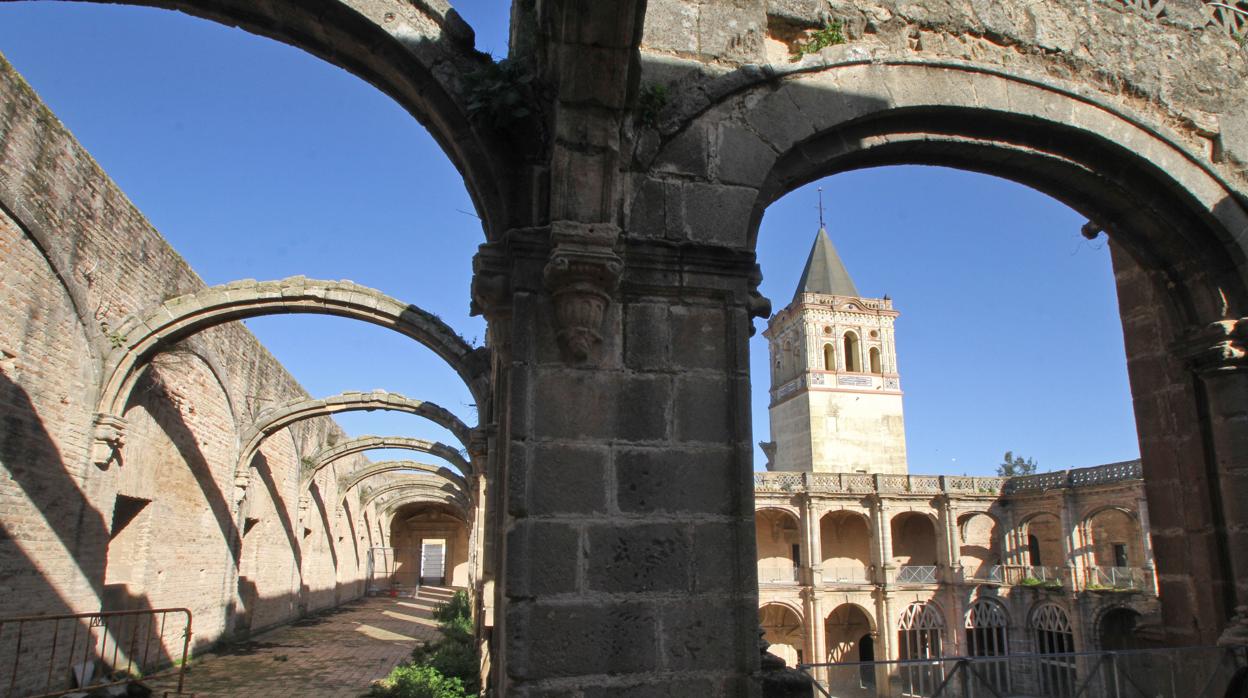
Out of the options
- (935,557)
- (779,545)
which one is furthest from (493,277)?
(935,557)

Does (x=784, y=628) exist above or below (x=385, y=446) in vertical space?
below

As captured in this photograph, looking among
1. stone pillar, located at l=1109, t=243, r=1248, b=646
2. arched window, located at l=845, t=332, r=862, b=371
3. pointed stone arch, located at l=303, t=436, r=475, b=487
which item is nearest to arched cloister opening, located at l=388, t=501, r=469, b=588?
pointed stone arch, located at l=303, t=436, r=475, b=487

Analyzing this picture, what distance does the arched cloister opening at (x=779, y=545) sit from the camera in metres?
32.1

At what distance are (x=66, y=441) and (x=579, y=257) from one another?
8.12m

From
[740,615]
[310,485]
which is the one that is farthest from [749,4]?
[310,485]

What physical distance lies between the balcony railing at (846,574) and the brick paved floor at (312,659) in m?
17.7

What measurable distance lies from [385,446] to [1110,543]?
1010 inches

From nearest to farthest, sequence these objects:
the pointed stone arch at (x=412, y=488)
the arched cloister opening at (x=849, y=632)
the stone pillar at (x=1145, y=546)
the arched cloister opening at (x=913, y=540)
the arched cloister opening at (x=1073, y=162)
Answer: the arched cloister opening at (x=1073, y=162) → the stone pillar at (x=1145, y=546) → the pointed stone arch at (x=412, y=488) → the arched cloister opening at (x=849, y=632) → the arched cloister opening at (x=913, y=540)

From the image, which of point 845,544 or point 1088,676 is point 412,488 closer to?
point 845,544

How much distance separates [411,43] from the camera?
135 inches

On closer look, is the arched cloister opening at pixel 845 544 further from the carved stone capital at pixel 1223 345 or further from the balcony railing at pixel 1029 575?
the carved stone capital at pixel 1223 345

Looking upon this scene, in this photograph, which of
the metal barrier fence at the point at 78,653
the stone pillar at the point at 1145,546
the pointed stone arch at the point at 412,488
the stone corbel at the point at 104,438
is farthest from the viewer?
the pointed stone arch at the point at 412,488

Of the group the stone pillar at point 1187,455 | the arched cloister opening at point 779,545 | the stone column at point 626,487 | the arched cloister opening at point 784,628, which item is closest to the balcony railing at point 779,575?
the arched cloister opening at point 779,545

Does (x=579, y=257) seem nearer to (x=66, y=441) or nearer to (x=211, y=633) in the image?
(x=66, y=441)
